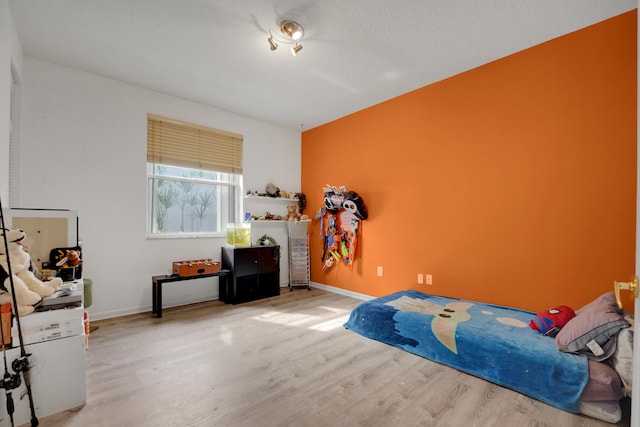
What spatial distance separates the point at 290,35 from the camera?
2.31 m

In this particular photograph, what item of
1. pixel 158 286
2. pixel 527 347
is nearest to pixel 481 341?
pixel 527 347

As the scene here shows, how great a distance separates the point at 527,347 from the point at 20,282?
10.1ft

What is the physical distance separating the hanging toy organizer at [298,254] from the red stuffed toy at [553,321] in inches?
118

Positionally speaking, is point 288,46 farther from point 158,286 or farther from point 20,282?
point 158,286

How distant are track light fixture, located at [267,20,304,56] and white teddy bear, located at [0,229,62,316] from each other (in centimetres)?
218

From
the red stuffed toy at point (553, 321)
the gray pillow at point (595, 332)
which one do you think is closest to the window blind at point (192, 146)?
the red stuffed toy at point (553, 321)

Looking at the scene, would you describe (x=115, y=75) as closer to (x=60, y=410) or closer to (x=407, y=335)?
(x=60, y=410)

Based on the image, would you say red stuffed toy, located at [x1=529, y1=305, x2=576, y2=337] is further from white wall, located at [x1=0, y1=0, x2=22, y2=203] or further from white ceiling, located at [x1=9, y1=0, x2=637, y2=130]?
white wall, located at [x1=0, y1=0, x2=22, y2=203]

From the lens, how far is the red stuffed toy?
6.62ft

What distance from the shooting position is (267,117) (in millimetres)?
4250

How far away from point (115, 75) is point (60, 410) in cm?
305

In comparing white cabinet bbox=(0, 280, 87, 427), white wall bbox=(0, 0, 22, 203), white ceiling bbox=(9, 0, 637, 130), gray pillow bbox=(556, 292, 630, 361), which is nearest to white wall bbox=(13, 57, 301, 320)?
white ceiling bbox=(9, 0, 637, 130)

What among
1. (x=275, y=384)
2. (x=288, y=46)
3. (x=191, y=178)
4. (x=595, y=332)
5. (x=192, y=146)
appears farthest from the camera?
(x=191, y=178)

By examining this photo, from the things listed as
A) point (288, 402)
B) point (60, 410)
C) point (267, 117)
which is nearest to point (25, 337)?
point (60, 410)
